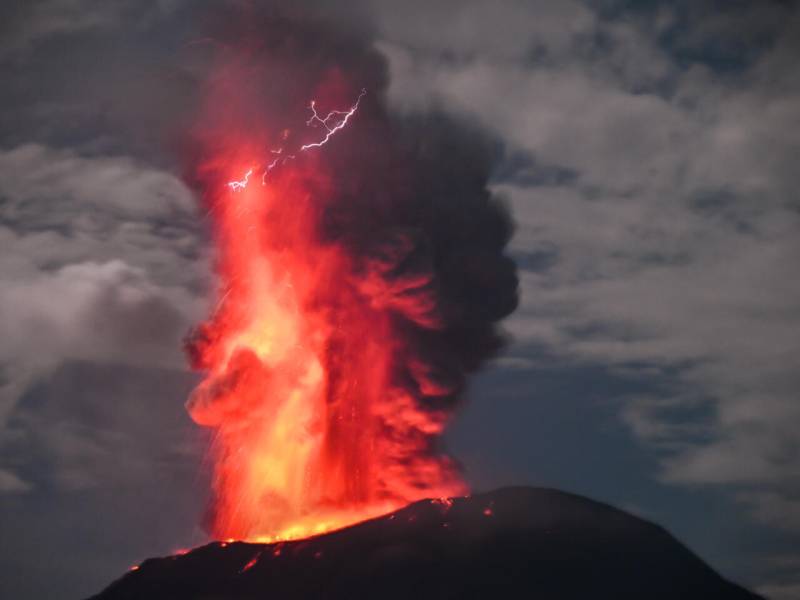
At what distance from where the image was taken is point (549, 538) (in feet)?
189

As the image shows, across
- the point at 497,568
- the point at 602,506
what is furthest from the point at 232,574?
the point at 602,506

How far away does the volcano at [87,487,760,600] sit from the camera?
4984 centimetres

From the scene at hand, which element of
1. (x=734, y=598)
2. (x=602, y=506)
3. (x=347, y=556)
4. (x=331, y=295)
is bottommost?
(x=734, y=598)

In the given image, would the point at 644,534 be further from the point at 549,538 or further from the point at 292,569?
the point at 292,569

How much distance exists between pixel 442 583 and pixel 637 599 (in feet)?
39.0

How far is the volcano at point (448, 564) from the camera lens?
49844 mm

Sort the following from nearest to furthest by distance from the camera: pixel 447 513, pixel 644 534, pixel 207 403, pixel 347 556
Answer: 1. pixel 207 403
2. pixel 347 556
3. pixel 447 513
4. pixel 644 534

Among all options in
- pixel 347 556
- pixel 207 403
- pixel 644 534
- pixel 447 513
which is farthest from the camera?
pixel 644 534

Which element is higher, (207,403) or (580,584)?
(207,403)

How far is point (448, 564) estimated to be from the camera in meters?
52.4

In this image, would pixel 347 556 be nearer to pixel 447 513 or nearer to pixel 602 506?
pixel 447 513

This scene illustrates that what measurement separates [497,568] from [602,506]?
54.5 ft

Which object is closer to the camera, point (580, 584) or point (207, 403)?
point (207, 403)

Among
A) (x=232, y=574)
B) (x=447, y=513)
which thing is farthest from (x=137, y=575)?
(x=447, y=513)
